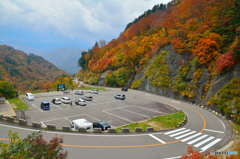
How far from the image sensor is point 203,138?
15.1m

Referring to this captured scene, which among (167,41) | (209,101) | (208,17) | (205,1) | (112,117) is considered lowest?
(112,117)

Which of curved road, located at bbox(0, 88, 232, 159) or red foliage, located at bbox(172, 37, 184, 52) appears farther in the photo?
red foliage, located at bbox(172, 37, 184, 52)

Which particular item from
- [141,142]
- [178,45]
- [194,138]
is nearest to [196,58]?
[178,45]

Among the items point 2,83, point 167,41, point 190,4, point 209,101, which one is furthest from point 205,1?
point 2,83

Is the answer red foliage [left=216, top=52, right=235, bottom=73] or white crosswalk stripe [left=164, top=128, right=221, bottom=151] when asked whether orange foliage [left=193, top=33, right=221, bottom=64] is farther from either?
white crosswalk stripe [left=164, top=128, right=221, bottom=151]

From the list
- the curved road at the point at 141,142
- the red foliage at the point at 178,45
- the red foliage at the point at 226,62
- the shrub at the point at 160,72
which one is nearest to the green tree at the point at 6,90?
the curved road at the point at 141,142

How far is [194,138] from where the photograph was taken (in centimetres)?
1498

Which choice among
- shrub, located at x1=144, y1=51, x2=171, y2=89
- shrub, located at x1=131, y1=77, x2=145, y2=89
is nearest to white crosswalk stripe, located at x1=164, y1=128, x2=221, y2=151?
shrub, located at x1=144, y1=51, x2=171, y2=89

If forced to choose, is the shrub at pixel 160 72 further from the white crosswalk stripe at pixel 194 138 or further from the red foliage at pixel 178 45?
the white crosswalk stripe at pixel 194 138

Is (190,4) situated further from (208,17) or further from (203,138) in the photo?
(203,138)

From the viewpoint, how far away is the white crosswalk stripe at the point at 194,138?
1354 cm

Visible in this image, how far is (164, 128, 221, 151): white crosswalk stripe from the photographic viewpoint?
13.5 m

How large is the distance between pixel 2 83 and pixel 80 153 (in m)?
36.9

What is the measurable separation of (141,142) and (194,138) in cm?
601
